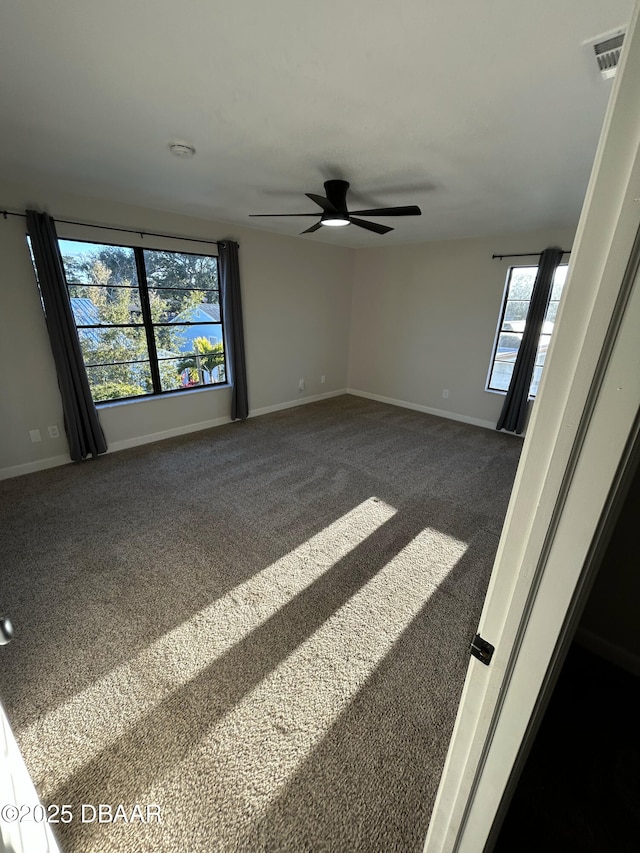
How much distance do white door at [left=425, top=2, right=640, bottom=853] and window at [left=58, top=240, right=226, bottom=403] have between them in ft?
12.9

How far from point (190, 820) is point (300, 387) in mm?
4766

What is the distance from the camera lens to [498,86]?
1463 millimetres

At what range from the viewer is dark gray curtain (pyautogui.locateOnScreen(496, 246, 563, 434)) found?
3809 millimetres

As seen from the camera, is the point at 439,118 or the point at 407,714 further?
the point at 439,118

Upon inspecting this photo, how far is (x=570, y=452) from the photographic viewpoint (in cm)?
50

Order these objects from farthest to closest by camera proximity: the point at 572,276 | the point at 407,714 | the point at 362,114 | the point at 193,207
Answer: the point at 193,207, the point at 362,114, the point at 407,714, the point at 572,276

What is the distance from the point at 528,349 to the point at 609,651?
3.33m

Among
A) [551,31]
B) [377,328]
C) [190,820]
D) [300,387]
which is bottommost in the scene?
[190,820]

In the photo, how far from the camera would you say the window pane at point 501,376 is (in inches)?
179

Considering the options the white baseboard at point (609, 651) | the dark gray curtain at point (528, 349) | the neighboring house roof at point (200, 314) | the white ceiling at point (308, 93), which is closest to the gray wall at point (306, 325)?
the dark gray curtain at point (528, 349)

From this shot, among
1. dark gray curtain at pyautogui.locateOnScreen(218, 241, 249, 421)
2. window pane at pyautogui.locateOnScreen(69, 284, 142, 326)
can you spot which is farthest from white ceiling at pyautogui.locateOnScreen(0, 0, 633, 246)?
dark gray curtain at pyautogui.locateOnScreen(218, 241, 249, 421)

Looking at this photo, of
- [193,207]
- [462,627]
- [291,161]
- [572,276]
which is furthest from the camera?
[193,207]

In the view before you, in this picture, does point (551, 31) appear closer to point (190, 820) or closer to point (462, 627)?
point (462, 627)

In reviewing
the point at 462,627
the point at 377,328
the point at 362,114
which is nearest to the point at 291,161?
the point at 362,114
